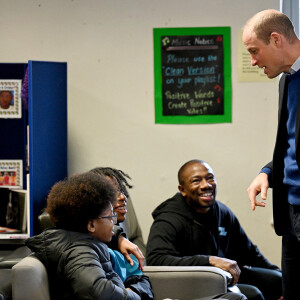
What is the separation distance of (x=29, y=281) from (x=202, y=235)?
1.33 metres

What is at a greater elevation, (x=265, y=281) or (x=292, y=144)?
(x=292, y=144)

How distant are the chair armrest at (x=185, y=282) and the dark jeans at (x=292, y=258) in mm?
501

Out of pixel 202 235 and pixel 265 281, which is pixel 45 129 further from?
pixel 265 281

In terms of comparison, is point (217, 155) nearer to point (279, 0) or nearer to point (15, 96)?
point (279, 0)

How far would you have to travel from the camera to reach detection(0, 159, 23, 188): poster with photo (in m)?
3.55

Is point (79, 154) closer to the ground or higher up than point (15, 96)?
closer to the ground

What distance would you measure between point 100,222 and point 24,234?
1239 millimetres

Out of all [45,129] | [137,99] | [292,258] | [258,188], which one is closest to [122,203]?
[258,188]

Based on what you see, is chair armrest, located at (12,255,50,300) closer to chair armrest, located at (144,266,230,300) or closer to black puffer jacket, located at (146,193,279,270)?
chair armrest, located at (144,266,230,300)

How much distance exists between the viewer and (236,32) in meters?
3.84

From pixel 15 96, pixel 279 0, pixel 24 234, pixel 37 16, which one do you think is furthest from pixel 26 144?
pixel 279 0

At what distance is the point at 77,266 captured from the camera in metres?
1.89

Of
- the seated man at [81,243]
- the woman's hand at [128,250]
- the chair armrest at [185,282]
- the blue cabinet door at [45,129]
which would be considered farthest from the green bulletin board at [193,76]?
the seated man at [81,243]

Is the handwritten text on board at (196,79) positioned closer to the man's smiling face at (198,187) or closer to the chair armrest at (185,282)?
the man's smiling face at (198,187)
